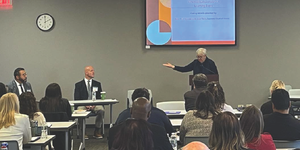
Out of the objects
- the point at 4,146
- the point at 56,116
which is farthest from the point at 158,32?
the point at 4,146

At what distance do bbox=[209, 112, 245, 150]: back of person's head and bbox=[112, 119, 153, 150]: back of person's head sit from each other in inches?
18.2

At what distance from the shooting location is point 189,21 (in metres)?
7.59

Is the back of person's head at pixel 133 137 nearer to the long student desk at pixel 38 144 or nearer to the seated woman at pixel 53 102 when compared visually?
the long student desk at pixel 38 144

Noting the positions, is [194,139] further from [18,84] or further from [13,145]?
[18,84]

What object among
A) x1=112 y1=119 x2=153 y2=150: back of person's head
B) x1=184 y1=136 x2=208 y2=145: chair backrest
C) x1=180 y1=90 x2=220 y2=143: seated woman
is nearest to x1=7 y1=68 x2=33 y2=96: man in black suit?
x1=180 y1=90 x2=220 y2=143: seated woman

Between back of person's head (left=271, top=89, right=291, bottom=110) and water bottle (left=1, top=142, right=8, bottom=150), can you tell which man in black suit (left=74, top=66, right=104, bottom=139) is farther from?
back of person's head (left=271, top=89, right=291, bottom=110)

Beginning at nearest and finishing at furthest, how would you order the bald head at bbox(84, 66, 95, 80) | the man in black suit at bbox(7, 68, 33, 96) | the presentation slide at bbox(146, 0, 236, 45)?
the man in black suit at bbox(7, 68, 33, 96)
the bald head at bbox(84, 66, 95, 80)
the presentation slide at bbox(146, 0, 236, 45)

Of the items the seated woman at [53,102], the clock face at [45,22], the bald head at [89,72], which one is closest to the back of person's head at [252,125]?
the seated woman at [53,102]

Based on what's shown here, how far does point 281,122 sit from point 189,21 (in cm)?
471

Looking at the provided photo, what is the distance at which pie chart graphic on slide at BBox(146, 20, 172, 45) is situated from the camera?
7.59 m

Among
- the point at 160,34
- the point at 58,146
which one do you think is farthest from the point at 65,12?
the point at 58,146

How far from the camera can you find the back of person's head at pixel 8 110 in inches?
135

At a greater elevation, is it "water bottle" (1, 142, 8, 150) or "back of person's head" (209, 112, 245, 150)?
"back of person's head" (209, 112, 245, 150)

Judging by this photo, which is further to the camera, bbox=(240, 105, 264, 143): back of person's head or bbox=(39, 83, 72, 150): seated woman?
bbox=(39, 83, 72, 150): seated woman
